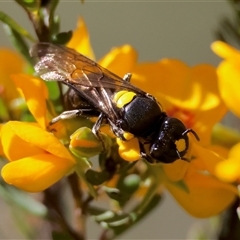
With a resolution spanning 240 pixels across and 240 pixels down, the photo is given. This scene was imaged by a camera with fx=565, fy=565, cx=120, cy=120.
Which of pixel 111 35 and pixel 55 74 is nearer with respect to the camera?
pixel 55 74

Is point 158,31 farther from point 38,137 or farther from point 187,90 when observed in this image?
point 38,137

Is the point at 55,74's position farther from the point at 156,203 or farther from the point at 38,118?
the point at 156,203

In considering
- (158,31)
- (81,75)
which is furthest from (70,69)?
(158,31)

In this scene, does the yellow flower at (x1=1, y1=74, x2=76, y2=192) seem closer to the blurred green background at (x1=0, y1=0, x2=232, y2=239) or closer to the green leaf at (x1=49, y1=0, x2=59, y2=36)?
the green leaf at (x1=49, y1=0, x2=59, y2=36)

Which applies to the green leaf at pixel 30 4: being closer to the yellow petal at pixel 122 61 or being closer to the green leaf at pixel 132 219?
the yellow petal at pixel 122 61

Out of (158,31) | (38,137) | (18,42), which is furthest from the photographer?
(158,31)

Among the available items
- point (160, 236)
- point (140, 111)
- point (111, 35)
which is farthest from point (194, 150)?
point (111, 35)
